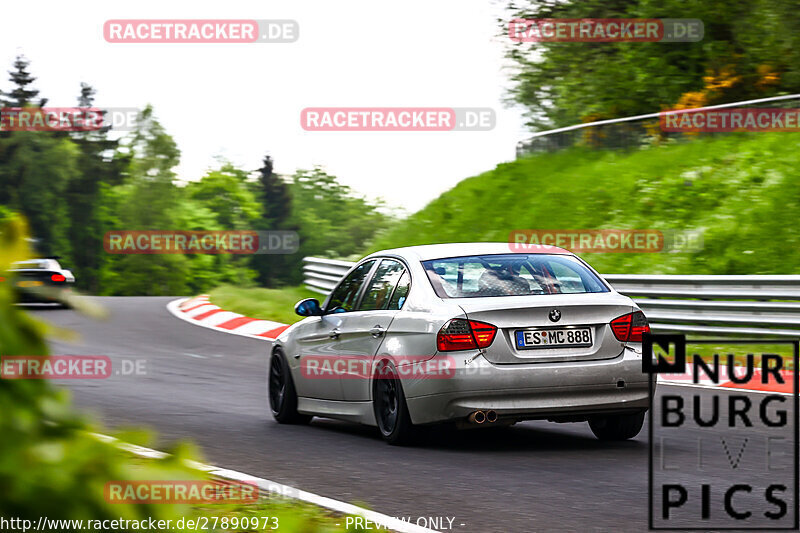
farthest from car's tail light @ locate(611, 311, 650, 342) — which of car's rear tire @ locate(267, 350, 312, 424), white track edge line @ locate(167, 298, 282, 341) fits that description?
white track edge line @ locate(167, 298, 282, 341)

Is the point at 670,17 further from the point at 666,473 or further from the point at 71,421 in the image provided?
the point at 71,421

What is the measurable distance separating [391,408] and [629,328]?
5.76 feet

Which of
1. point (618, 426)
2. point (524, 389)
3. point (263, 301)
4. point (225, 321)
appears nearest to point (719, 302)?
point (618, 426)

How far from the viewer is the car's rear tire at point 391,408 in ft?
27.7

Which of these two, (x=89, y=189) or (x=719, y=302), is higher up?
(x=89, y=189)

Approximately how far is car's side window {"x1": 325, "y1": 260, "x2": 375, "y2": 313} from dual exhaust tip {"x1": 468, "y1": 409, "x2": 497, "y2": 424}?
6.41 feet

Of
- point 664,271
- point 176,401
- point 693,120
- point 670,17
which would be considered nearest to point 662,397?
point 176,401

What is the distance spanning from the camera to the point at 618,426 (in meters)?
8.79

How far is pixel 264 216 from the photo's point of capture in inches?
4980

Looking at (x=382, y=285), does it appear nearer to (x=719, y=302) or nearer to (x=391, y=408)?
(x=391, y=408)

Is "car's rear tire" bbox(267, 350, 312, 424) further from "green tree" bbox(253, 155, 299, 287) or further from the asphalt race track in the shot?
"green tree" bbox(253, 155, 299, 287)

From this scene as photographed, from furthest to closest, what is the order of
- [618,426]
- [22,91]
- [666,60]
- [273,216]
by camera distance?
1. [273,216]
2. [22,91]
3. [666,60]
4. [618,426]

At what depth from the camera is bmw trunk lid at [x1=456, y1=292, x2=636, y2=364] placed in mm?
8000

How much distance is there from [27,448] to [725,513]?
16.3 feet
